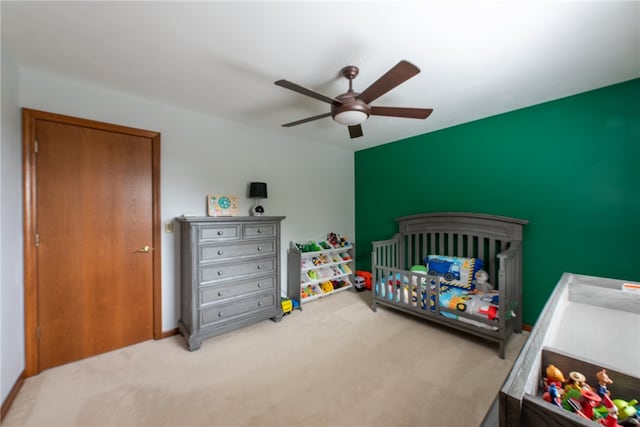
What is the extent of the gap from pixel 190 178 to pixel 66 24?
4.83 ft

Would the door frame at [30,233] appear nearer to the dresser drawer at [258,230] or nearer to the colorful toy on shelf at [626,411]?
the dresser drawer at [258,230]

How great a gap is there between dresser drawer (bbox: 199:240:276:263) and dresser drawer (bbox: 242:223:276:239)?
0.08m

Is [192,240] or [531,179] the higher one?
[531,179]

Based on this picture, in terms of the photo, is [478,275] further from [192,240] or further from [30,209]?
[30,209]

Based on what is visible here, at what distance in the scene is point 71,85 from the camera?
215cm

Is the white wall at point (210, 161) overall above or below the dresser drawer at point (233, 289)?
above

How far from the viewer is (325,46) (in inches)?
67.1

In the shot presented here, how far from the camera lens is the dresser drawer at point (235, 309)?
2432 mm

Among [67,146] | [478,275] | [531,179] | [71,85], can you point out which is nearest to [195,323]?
[67,146]

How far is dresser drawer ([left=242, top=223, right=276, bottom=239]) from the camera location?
271 cm

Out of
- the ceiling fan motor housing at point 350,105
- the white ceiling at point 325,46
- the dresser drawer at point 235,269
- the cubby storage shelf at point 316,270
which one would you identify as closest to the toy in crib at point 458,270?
the cubby storage shelf at point 316,270

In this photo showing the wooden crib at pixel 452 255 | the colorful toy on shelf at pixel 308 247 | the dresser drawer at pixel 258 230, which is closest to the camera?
the wooden crib at pixel 452 255

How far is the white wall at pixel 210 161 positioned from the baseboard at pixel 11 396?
3.16ft

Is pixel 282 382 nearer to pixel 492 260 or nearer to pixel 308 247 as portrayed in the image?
pixel 308 247
